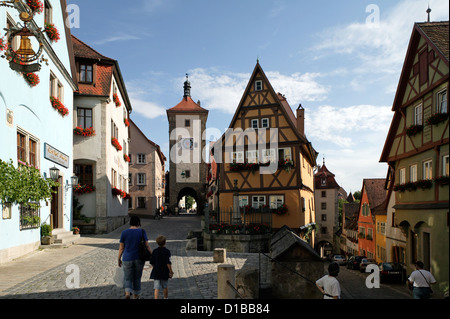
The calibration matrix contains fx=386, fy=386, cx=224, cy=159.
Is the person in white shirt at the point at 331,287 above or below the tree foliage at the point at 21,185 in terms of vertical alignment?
below

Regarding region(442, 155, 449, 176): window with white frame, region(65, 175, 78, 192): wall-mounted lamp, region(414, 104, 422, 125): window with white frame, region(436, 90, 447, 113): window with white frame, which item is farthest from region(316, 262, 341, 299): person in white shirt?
region(65, 175, 78, 192): wall-mounted lamp

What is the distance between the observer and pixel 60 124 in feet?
60.0

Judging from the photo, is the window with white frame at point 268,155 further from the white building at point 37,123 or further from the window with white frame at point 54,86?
the window with white frame at point 54,86

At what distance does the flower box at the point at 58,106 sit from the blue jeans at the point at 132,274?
12.5 meters

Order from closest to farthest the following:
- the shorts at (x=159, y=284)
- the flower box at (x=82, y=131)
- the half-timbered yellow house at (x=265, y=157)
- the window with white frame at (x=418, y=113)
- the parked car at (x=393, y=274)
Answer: the window with white frame at (x=418, y=113) → the shorts at (x=159, y=284) → the parked car at (x=393, y=274) → the flower box at (x=82, y=131) → the half-timbered yellow house at (x=265, y=157)

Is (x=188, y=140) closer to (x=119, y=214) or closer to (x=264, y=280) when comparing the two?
(x=119, y=214)

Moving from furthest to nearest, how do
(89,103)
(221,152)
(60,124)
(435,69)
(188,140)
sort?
(188,140) < (221,152) < (89,103) < (60,124) < (435,69)

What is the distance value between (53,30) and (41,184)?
281 inches

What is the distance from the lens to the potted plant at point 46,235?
15.5 meters

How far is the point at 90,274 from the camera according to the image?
1049cm

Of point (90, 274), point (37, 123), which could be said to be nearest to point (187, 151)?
point (37, 123)

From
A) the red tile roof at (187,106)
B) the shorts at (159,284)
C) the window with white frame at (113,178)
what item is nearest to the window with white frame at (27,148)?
the shorts at (159,284)

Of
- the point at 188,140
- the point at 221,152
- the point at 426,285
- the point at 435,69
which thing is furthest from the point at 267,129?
the point at 188,140

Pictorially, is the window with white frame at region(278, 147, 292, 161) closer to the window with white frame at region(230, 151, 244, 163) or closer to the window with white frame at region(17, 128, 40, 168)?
the window with white frame at region(230, 151, 244, 163)
